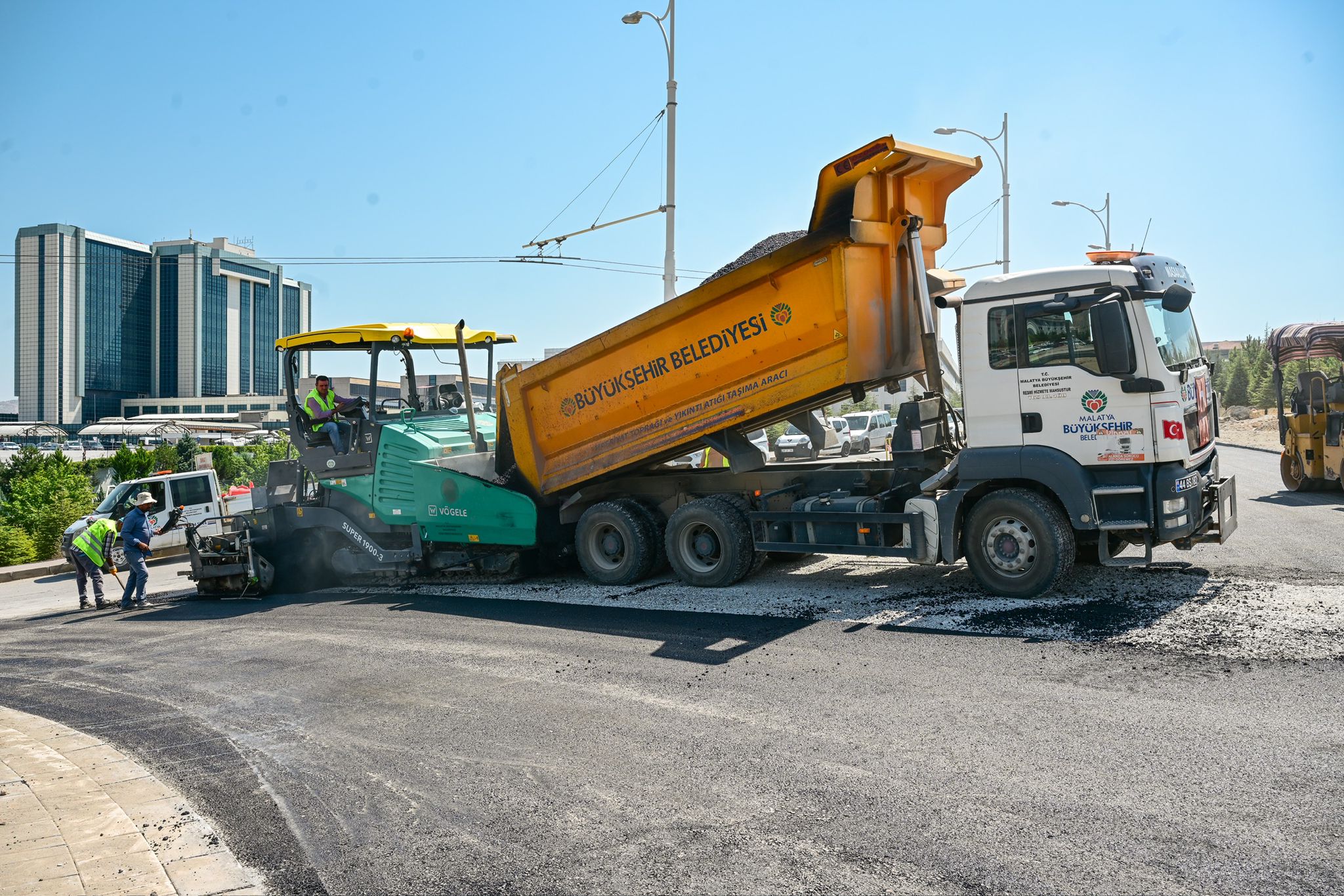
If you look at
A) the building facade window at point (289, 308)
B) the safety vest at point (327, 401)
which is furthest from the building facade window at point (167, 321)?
the safety vest at point (327, 401)

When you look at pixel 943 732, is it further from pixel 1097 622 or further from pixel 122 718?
pixel 122 718

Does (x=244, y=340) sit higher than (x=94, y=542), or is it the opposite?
(x=244, y=340)

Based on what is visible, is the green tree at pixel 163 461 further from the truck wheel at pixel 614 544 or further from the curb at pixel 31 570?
the truck wheel at pixel 614 544

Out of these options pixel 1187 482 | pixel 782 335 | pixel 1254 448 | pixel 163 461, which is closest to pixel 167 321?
pixel 163 461

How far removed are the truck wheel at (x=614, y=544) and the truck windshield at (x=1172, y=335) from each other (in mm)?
5200

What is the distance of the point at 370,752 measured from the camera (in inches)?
213

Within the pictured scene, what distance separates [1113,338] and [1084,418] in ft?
2.28

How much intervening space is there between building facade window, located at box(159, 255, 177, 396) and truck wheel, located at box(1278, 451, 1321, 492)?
125216 millimetres

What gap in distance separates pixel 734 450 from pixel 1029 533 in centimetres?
290

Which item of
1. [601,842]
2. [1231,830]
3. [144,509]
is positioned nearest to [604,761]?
[601,842]

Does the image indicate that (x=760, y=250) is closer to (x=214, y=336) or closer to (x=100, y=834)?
(x=100, y=834)

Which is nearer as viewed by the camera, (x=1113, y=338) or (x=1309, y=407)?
(x=1113, y=338)

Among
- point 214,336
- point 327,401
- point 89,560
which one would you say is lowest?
point 89,560

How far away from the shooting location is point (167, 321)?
121625 millimetres
